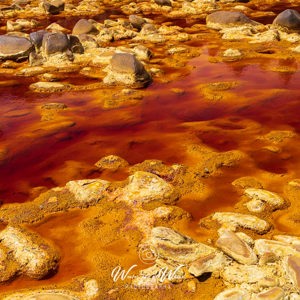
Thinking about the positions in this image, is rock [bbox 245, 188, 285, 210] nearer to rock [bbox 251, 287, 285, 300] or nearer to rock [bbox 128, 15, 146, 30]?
rock [bbox 251, 287, 285, 300]

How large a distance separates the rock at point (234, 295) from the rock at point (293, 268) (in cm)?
37

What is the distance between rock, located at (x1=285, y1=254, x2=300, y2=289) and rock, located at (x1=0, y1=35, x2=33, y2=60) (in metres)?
8.06

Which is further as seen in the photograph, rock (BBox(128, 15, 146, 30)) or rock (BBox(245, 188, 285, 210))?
rock (BBox(128, 15, 146, 30))

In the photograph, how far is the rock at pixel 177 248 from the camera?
9.80 feet

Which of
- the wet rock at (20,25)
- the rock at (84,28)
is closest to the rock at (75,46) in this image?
the rock at (84,28)

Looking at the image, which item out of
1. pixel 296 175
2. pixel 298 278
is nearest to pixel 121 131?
pixel 296 175

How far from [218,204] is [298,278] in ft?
4.41

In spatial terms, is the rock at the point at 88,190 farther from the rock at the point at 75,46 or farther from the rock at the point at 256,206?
the rock at the point at 75,46

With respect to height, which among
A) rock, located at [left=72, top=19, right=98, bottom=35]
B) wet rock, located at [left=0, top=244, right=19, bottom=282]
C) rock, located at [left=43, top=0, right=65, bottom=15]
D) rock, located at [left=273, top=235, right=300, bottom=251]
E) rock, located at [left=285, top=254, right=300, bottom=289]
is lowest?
wet rock, located at [left=0, top=244, right=19, bottom=282]

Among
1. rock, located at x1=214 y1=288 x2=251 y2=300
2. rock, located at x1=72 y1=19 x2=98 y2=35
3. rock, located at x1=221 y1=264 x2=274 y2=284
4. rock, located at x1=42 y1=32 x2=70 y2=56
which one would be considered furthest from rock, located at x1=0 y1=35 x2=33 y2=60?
rock, located at x1=214 y1=288 x2=251 y2=300

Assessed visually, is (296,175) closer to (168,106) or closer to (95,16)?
(168,106)

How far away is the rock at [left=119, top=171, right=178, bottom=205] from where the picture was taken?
155 inches

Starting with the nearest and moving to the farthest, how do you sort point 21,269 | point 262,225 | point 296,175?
point 21,269, point 262,225, point 296,175

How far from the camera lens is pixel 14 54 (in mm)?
8867
